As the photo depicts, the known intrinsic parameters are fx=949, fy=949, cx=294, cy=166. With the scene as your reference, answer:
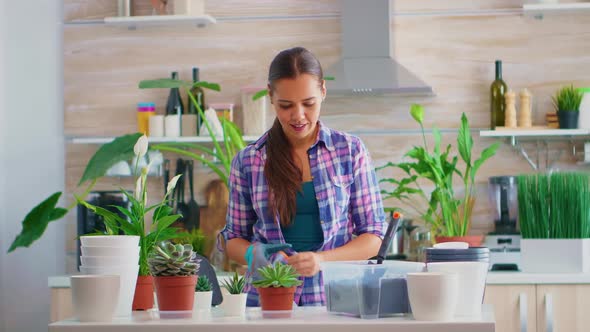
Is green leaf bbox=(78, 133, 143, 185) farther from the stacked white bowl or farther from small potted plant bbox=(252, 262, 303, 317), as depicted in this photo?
small potted plant bbox=(252, 262, 303, 317)

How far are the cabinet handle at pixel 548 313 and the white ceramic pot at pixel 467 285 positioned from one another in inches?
79.7

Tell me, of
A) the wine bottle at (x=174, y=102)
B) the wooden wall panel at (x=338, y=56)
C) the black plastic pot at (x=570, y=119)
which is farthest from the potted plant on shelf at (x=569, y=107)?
the wine bottle at (x=174, y=102)

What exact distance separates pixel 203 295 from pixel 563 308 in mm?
2146

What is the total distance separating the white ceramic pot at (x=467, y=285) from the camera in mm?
1742

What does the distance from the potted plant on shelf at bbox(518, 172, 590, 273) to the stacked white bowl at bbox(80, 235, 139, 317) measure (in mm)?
2185

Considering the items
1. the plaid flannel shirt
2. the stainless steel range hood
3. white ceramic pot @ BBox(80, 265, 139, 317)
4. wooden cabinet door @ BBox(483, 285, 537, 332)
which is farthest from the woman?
the stainless steel range hood

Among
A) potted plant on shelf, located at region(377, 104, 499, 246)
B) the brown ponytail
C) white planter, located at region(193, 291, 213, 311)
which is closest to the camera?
white planter, located at region(193, 291, 213, 311)

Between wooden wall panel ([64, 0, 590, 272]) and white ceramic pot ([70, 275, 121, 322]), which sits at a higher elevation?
wooden wall panel ([64, 0, 590, 272])

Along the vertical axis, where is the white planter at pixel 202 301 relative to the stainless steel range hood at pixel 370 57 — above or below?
below

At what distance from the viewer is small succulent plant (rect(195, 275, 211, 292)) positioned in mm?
1966

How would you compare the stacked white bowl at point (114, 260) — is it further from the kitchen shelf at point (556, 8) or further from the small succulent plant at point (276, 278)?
the kitchen shelf at point (556, 8)

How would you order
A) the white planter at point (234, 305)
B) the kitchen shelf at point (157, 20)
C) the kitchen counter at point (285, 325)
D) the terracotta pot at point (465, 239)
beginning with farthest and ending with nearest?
the kitchen shelf at point (157, 20) → the terracotta pot at point (465, 239) → the white planter at point (234, 305) → the kitchen counter at point (285, 325)

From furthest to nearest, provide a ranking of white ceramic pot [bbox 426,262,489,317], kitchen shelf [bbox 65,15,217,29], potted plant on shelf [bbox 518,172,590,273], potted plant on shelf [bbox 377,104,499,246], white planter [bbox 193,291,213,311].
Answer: kitchen shelf [bbox 65,15,217,29] < potted plant on shelf [bbox 377,104,499,246] < potted plant on shelf [bbox 518,172,590,273] < white planter [bbox 193,291,213,311] < white ceramic pot [bbox 426,262,489,317]

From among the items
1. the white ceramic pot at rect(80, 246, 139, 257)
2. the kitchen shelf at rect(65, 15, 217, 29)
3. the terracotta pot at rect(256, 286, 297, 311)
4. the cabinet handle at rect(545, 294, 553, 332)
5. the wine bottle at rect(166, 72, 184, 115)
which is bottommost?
the cabinet handle at rect(545, 294, 553, 332)
